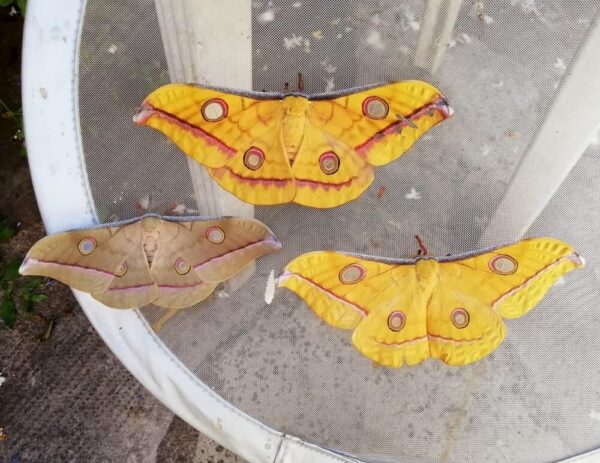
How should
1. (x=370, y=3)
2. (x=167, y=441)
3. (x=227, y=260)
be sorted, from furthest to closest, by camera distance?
(x=167, y=441) → (x=370, y=3) → (x=227, y=260)

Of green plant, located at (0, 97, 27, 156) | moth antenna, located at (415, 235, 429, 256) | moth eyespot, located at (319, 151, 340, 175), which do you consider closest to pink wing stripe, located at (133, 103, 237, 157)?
moth eyespot, located at (319, 151, 340, 175)

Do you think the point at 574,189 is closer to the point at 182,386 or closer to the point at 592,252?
the point at 592,252

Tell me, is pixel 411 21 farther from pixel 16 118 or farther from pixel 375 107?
pixel 16 118

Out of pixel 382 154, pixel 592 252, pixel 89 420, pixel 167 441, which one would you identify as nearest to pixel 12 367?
pixel 89 420

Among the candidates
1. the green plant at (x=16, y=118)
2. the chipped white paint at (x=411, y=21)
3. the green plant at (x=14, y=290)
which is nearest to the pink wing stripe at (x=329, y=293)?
the chipped white paint at (x=411, y=21)

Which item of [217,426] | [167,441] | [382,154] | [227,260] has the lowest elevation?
[167,441]

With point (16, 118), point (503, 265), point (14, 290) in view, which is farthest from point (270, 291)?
point (16, 118)

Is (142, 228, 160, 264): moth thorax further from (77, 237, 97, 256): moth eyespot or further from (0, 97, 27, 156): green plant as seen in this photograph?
(0, 97, 27, 156): green plant

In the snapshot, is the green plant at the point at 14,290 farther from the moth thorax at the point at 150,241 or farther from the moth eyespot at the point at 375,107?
the moth eyespot at the point at 375,107
